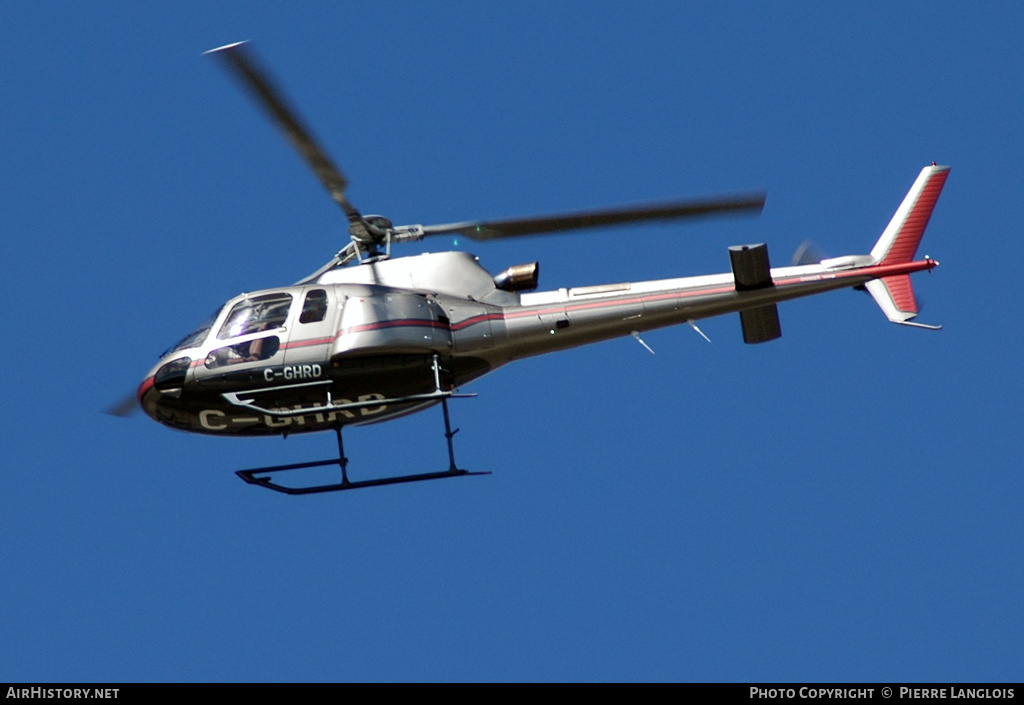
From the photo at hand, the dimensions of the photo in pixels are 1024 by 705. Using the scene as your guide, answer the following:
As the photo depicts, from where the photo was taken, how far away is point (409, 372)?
13438mm

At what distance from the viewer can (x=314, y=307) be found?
13.5m

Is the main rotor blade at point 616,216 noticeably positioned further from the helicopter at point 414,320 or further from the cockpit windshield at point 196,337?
the cockpit windshield at point 196,337

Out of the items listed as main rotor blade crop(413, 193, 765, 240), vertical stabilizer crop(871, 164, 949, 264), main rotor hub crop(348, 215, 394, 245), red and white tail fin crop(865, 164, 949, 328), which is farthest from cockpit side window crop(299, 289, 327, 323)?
vertical stabilizer crop(871, 164, 949, 264)

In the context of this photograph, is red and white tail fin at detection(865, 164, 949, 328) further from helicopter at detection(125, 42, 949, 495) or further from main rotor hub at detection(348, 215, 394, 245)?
main rotor hub at detection(348, 215, 394, 245)

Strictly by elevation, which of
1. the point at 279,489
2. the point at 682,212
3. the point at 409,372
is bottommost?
the point at 279,489

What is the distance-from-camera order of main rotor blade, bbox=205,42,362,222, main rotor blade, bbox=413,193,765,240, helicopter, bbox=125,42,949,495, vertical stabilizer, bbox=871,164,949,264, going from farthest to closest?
vertical stabilizer, bbox=871,164,949,264 → helicopter, bbox=125,42,949,495 → main rotor blade, bbox=413,193,765,240 → main rotor blade, bbox=205,42,362,222

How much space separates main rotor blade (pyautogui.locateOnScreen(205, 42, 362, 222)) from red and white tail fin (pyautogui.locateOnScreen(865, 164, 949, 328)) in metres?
4.92

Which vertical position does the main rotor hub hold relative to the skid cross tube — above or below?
above

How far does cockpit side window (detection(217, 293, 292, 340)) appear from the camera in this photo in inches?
531

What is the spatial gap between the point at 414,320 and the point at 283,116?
2438mm

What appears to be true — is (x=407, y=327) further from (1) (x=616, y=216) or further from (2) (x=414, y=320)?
(1) (x=616, y=216)
